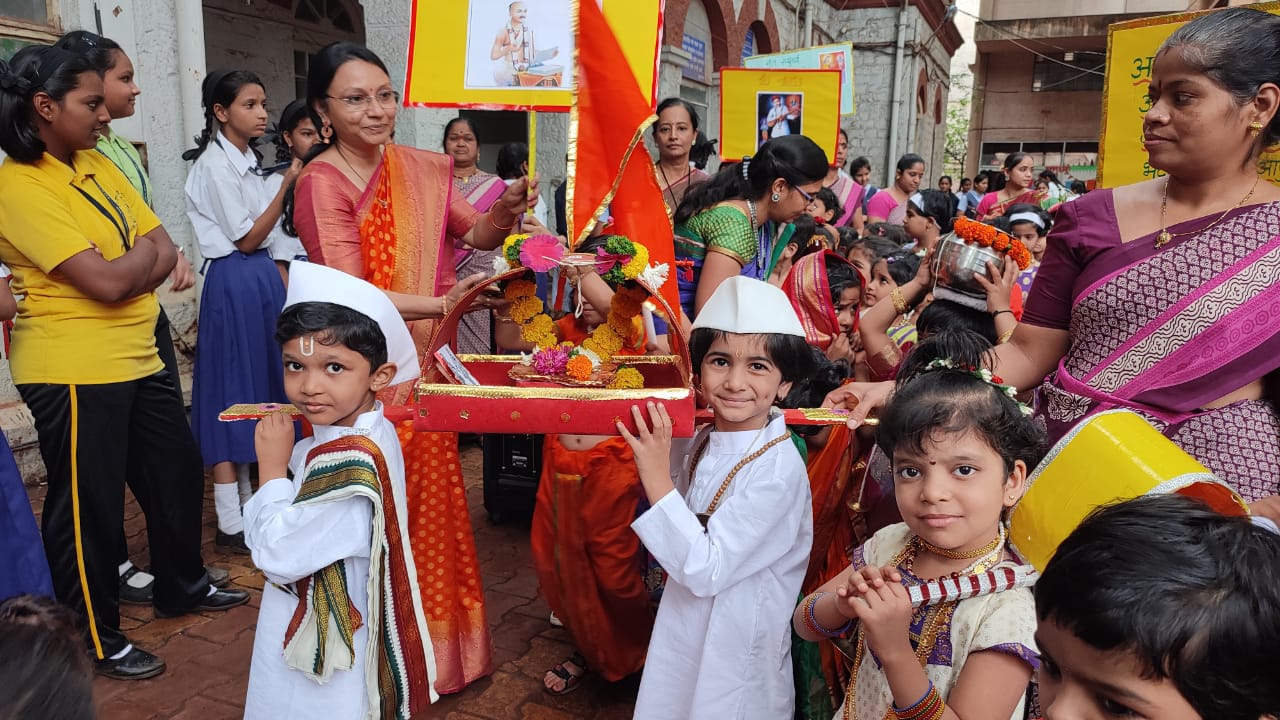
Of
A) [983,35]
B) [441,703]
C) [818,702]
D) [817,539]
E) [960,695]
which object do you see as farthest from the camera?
[983,35]

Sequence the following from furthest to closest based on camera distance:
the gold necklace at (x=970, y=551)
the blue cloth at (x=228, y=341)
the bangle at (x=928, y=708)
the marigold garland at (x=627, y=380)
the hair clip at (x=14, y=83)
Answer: the blue cloth at (x=228, y=341) < the hair clip at (x=14, y=83) < the marigold garland at (x=627, y=380) < the gold necklace at (x=970, y=551) < the bangle at (x=928, y=708)

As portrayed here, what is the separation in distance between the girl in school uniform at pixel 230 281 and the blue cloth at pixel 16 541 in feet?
5.05

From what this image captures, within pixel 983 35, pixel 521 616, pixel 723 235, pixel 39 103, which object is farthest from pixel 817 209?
pixel 983 35

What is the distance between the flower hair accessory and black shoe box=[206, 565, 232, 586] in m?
3.09

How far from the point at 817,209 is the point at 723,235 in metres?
3.51

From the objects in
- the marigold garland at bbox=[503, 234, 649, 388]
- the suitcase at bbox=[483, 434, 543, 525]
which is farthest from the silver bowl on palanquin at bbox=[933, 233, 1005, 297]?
the suitcase at bbox=[483, 434, 543, 525]

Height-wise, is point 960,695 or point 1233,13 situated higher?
point 1233,13

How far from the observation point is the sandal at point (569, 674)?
9.30 feet

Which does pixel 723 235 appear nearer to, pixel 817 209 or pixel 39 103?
pixel 39 103

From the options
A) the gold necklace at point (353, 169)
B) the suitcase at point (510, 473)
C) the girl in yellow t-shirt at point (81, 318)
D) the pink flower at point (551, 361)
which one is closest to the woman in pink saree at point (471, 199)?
the suitcase at point (510, 473)

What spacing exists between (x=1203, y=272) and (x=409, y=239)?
87.4 inches

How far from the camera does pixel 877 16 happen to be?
16.9 meters

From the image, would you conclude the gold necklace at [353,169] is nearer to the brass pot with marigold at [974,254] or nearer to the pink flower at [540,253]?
the pink flower at [540,253]

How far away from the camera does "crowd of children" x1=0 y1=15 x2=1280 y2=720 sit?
3.10 feet
